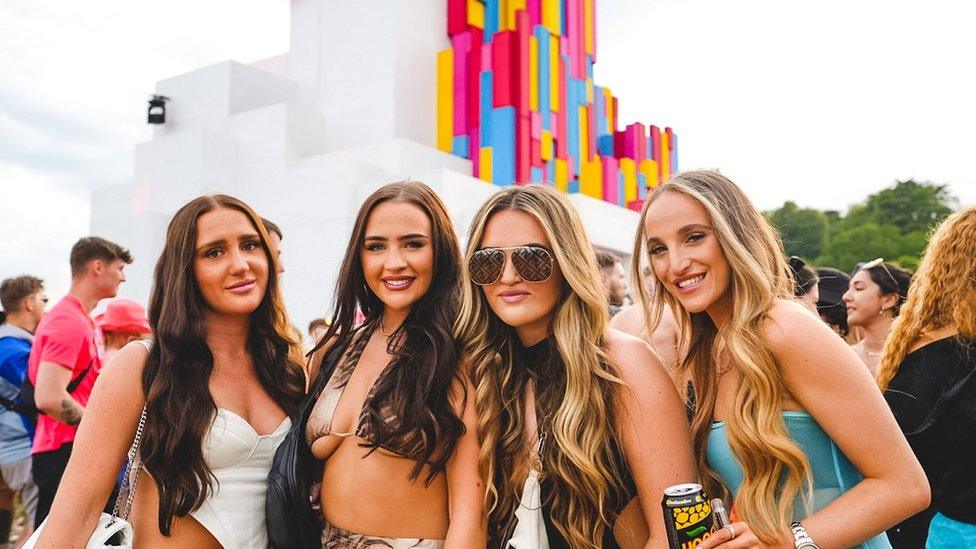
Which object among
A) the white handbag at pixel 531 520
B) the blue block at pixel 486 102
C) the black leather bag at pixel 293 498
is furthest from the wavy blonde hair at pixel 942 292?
the blue block at pixel 486 102

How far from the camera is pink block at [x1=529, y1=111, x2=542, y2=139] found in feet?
55.7

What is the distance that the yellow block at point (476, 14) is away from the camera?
1780 centimetres

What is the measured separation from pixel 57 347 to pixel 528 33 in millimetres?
14101

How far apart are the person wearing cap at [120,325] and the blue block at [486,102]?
461 inches

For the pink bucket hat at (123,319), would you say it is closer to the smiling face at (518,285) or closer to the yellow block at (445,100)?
the smiling face at (518,285)

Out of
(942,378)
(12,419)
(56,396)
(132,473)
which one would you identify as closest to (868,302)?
(942,378)

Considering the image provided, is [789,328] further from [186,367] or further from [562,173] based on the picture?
[562,173]

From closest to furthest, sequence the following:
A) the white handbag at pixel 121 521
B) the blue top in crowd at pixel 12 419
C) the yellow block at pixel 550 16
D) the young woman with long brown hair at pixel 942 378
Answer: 1. the white handbag at pixel 121 521
2. the young woman with long brown hair at pixel 942 378
3. the blue top in crowd at pixel 12 419
4. the yellow block at pixel 550 16

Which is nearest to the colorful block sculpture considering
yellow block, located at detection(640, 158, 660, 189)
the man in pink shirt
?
yellow block, located at detection(640, 158, 660, 189)

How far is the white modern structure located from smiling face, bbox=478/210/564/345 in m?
10.8

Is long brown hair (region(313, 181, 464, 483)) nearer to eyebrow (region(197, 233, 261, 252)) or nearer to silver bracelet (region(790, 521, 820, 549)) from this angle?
eyebrow (region(197, 233, 261, 252))

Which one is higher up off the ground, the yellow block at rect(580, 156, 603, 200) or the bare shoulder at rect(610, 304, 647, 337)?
the yellow block at rect(580, 156, 603, 200)

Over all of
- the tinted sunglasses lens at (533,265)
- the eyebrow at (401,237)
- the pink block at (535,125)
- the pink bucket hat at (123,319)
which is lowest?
the pink bucket hat at (123,319)

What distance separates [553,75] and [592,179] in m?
2.77
